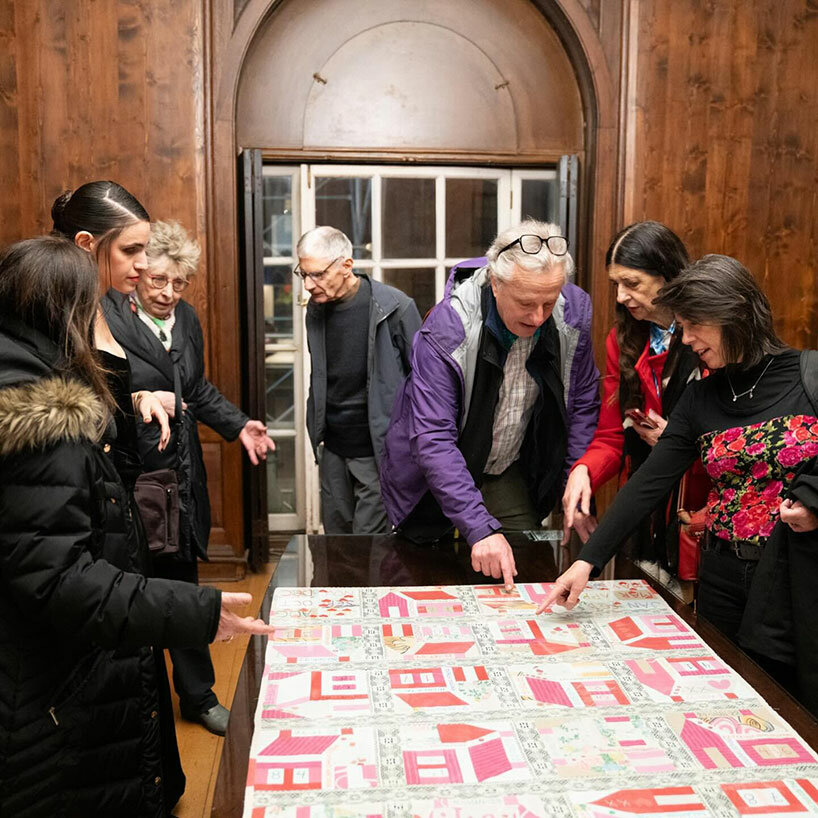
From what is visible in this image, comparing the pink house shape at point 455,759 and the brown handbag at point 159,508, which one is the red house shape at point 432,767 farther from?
the brown handbag at point 159,508

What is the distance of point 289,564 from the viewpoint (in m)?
2.41

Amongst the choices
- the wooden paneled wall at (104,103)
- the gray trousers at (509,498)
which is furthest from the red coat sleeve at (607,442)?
the wooden paneled wall at (104,103)

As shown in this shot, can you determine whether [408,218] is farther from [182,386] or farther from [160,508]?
[160,508]

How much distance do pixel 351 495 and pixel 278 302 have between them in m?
1.57

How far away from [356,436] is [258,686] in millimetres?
2154

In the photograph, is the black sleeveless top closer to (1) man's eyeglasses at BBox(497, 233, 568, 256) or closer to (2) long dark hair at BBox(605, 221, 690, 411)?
(1) man's eyeglasses at BBox(497, 233, 568, 256)

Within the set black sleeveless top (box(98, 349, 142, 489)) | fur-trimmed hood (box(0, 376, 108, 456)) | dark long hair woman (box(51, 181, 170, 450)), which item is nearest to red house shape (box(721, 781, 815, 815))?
fur-trimmed hood (box(0, 376, 108, 456))

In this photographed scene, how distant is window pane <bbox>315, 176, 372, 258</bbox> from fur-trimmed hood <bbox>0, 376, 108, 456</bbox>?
11.1 feet

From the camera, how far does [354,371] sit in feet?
12.3

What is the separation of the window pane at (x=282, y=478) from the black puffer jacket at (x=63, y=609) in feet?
11.2

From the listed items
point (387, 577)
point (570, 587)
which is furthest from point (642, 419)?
point (387, 577)

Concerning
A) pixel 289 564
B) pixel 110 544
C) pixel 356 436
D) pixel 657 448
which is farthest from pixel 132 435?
pixel 356 436

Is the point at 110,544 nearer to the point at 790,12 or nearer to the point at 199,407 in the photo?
the point at 199,407

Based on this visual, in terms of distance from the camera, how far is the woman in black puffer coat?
1.56 m
